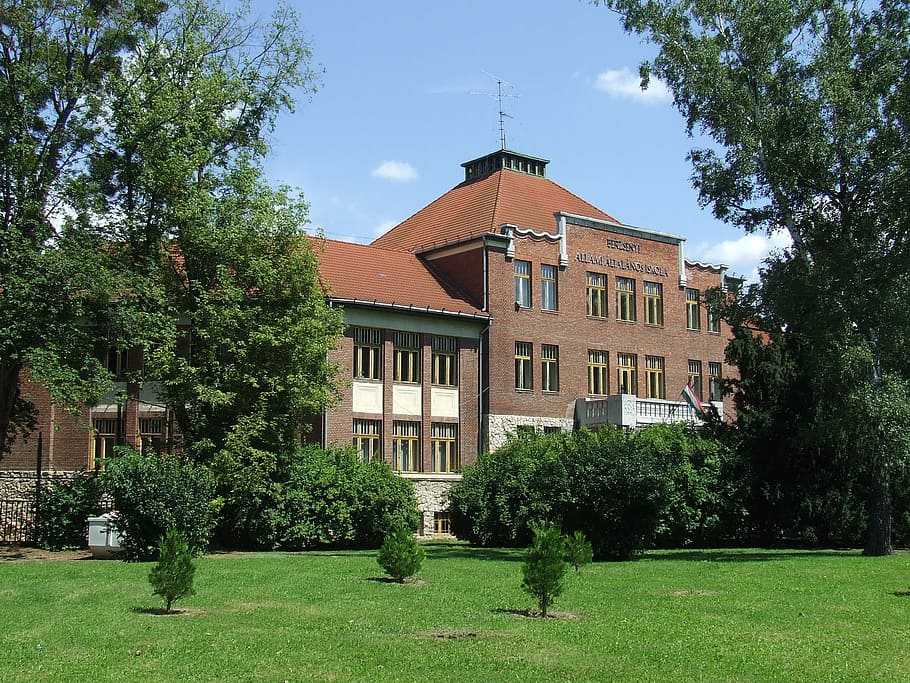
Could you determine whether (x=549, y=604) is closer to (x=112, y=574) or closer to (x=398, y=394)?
(x=112, y=574)

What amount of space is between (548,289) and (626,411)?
612cm

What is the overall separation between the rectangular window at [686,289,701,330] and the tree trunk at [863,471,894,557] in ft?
71.6

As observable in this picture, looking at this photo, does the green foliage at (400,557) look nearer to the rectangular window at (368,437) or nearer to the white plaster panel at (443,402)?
the rectangular window at (368,437)

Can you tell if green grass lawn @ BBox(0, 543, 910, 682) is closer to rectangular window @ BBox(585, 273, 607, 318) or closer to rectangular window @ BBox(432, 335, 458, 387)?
rectangular window @ BBox(432, 335, 458, 387)

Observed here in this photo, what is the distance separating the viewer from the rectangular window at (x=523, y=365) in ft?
141

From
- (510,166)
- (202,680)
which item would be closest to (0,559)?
(202,680)

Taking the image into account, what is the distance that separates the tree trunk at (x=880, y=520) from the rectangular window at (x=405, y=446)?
1739 centimetres

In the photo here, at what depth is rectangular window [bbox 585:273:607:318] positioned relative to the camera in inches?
1804

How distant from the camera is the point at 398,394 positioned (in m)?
39.9

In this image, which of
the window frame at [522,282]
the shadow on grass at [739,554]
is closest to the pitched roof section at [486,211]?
the window frame at [522,282]

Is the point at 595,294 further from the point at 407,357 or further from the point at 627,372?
the point at 407,357

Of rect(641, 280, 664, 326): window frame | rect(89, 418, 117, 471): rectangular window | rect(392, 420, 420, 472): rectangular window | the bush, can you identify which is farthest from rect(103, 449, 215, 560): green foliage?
rect(641, 280, 664, 326): window frame

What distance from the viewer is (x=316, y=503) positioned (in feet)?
98.0

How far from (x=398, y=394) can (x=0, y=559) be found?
17.1 meters
